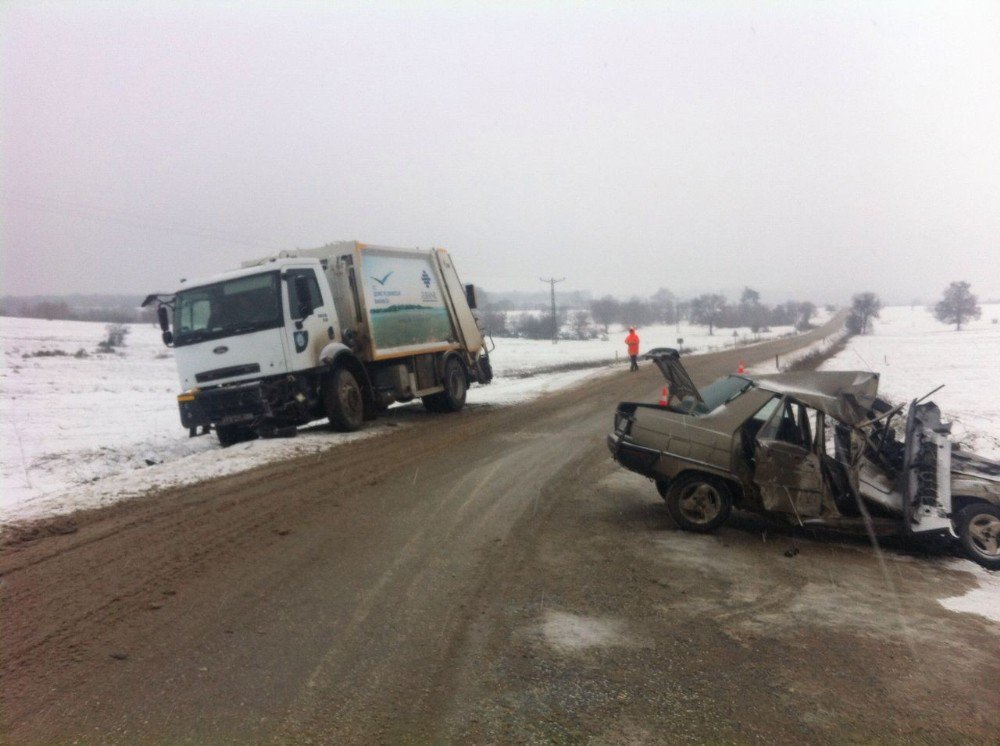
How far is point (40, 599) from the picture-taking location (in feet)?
16.8

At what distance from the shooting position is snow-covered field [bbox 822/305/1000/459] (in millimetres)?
13952

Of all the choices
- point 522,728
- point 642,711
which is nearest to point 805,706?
point 642,711

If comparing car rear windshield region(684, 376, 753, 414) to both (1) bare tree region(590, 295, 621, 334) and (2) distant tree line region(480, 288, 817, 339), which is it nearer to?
(2) distant tree line region(480, 288, 817, 339)

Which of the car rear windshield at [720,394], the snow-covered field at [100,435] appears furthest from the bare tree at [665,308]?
the car rear windshield at [720,394]

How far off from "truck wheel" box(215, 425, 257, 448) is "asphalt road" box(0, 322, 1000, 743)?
13.3 feet

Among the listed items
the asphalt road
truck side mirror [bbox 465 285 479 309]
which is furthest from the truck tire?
the asphalt road

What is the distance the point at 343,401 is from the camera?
12570 millimetres

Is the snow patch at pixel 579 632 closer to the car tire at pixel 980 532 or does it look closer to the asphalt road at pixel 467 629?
the asphalt road at pixel 467 629

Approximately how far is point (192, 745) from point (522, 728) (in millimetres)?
1601

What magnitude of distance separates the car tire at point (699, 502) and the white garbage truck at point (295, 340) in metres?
6.95

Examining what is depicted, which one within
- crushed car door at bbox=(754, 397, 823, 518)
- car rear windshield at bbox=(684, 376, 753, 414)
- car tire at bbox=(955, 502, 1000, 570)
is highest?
car rear windshield at bbox=(684, 376, 753, 414)

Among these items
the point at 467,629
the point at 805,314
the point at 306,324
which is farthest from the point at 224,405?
the point at 805,314

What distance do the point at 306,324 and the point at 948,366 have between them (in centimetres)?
2434

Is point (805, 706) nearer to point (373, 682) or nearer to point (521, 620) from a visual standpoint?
point (521, 620)
